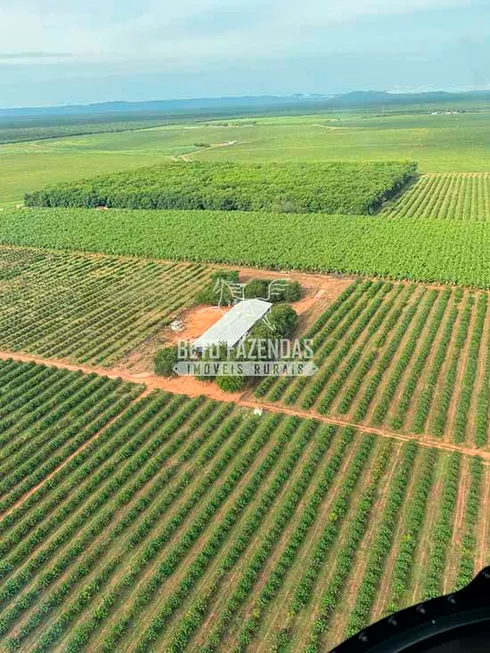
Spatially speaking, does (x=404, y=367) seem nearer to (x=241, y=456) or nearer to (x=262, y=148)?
(x=241, y=456)

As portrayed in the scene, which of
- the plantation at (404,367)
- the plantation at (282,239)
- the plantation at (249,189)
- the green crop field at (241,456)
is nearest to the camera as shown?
the green crop field at (241,456)

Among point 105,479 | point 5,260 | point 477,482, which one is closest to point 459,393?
point 477,482

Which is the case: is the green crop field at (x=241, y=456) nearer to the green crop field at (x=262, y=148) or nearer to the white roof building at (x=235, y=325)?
the white roof building at (x=235, y=325)

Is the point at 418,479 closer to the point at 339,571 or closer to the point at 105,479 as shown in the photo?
the point at 339,571

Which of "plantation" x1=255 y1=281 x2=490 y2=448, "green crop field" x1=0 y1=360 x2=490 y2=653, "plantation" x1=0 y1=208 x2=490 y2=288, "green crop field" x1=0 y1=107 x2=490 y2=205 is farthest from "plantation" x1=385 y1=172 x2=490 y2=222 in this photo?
"green crop field" x1=0 y1=360 x2=490 y2=653

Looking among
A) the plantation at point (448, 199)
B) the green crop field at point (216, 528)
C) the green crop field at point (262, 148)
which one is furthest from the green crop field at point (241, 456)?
the green crop field at point (262, 148)

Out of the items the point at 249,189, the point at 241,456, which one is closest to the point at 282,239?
the point at 249,189
